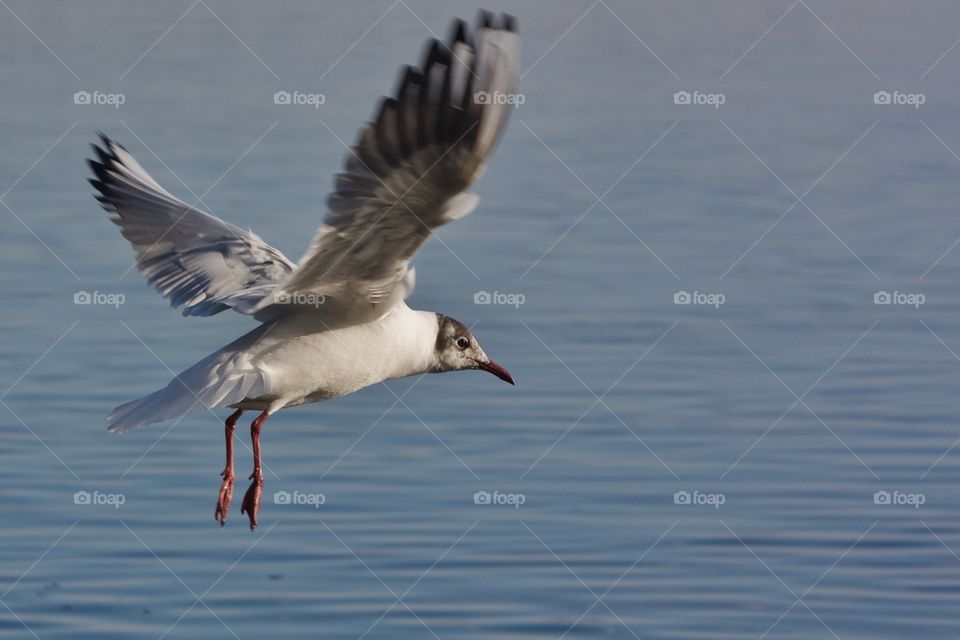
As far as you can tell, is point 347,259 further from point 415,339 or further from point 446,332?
point 446,332

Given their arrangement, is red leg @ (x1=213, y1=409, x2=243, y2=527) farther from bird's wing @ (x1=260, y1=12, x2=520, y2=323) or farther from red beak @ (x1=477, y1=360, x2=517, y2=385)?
red beak @ (x1=477, y1=360, x2=517, y2=385)

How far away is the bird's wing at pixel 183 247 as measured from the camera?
8789mm

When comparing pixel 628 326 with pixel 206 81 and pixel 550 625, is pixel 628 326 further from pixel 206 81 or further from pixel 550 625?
pixel 206 81

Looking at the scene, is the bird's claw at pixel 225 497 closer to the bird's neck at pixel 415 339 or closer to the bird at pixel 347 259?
the bird at pixel 347 259

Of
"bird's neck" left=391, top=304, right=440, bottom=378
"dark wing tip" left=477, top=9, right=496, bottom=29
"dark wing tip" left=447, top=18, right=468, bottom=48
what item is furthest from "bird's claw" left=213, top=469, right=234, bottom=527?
"dark wing tip" left=477, top=9, right=496, bottom=29

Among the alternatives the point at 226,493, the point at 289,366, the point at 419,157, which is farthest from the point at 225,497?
the point at 419,157

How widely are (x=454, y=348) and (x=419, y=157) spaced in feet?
8.01

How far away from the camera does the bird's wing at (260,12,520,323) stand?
6445mm

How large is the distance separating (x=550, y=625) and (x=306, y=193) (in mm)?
7495

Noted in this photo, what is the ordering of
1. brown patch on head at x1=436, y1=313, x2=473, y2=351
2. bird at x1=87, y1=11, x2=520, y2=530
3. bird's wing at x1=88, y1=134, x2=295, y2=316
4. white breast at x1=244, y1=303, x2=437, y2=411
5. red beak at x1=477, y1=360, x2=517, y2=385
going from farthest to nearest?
red beak at x1=477, y1=360, x2=517, y2=385 < brown patch on head at x1=436, y1=313, x2=473, y2=351 < bird's wing at x1=88, y1=134, x2=295, y2=316 < white breast at x1=244, y1=303, x2=437, y2=411 < bird at x1=87, y1=11, x2=520, y2=530

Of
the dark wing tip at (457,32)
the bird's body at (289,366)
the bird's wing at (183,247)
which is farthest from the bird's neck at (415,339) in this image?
the dark wing tip at (457,32)

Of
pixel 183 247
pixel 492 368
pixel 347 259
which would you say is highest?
pixel 183 247

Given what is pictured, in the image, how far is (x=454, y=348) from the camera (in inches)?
361

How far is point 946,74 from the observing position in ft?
67.9
